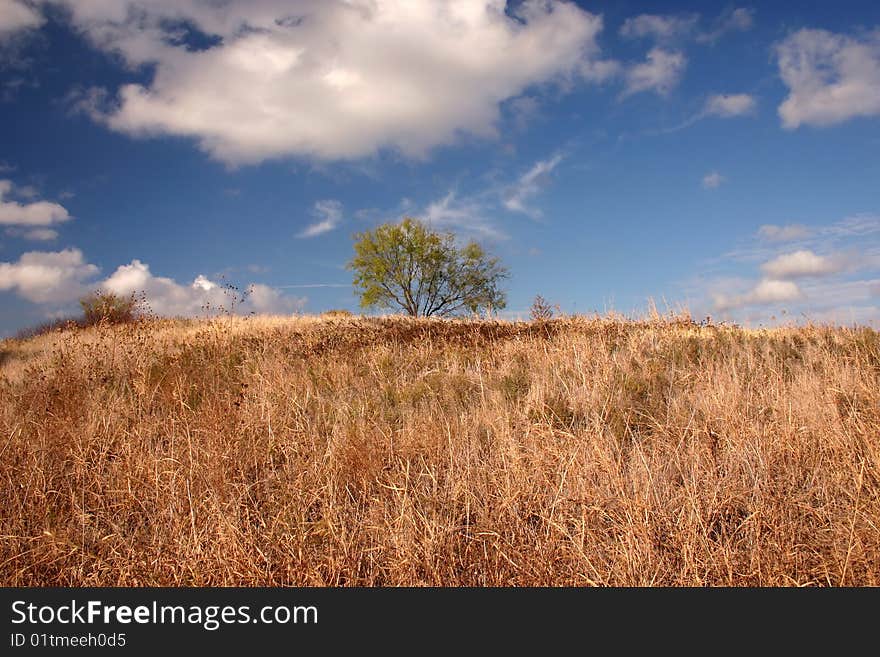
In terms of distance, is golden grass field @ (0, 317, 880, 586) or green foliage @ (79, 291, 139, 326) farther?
green foliage @ (79, 291, 139, 326)

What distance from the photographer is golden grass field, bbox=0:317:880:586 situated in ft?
10.9

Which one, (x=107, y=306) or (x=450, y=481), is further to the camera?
(x=107, y=306)

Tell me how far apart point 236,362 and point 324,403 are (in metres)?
4.02

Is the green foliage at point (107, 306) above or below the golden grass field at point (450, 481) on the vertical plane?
above

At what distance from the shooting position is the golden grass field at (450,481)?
333 centimetres

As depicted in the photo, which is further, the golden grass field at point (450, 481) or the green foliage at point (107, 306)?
the green foliage at point (107, 306)

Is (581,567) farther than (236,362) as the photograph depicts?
No

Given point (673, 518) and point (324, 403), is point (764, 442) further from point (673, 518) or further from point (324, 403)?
point (324, 403)

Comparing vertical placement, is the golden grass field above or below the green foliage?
below

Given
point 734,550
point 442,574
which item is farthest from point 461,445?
point 734,550

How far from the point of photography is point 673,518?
3.64m

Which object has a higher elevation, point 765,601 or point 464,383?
point 464,383

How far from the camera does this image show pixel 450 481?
4.27 meters

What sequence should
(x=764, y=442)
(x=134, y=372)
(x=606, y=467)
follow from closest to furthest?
1. (x=606, y=467)
2. (x=764, y=442)
3. (x=134, y=372)
